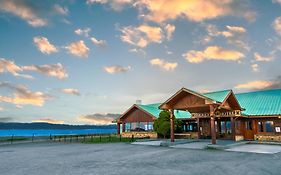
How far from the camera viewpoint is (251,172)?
12234 mm

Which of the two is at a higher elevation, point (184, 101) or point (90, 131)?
point (184, 101)

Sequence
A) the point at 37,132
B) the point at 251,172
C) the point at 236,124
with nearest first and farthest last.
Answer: the point at 251,172 < the point at 236,124 < the point at 37,132

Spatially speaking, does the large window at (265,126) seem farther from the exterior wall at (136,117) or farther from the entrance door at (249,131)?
the exterior wall at (136,117)

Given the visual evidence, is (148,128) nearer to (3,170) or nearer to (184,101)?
(184,101)

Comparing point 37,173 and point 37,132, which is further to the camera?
point 37,132

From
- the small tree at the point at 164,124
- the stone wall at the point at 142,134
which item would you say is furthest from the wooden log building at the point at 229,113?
the small tree at the point at 164,124

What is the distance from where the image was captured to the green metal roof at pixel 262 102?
96.2 ft

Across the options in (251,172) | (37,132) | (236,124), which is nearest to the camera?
(251,172)

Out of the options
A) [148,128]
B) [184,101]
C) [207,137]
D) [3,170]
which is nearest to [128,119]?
[148,128]

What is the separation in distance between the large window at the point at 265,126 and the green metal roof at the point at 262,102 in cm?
177

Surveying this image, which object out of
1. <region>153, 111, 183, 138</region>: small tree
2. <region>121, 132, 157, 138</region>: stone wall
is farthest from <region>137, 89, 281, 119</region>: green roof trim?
<region>121, 132, 157, 138</region>: stone wall

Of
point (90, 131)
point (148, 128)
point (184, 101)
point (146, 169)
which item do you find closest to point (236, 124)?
point (184, 101)

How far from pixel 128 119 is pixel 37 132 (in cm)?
2501

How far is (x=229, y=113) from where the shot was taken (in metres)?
29.3
